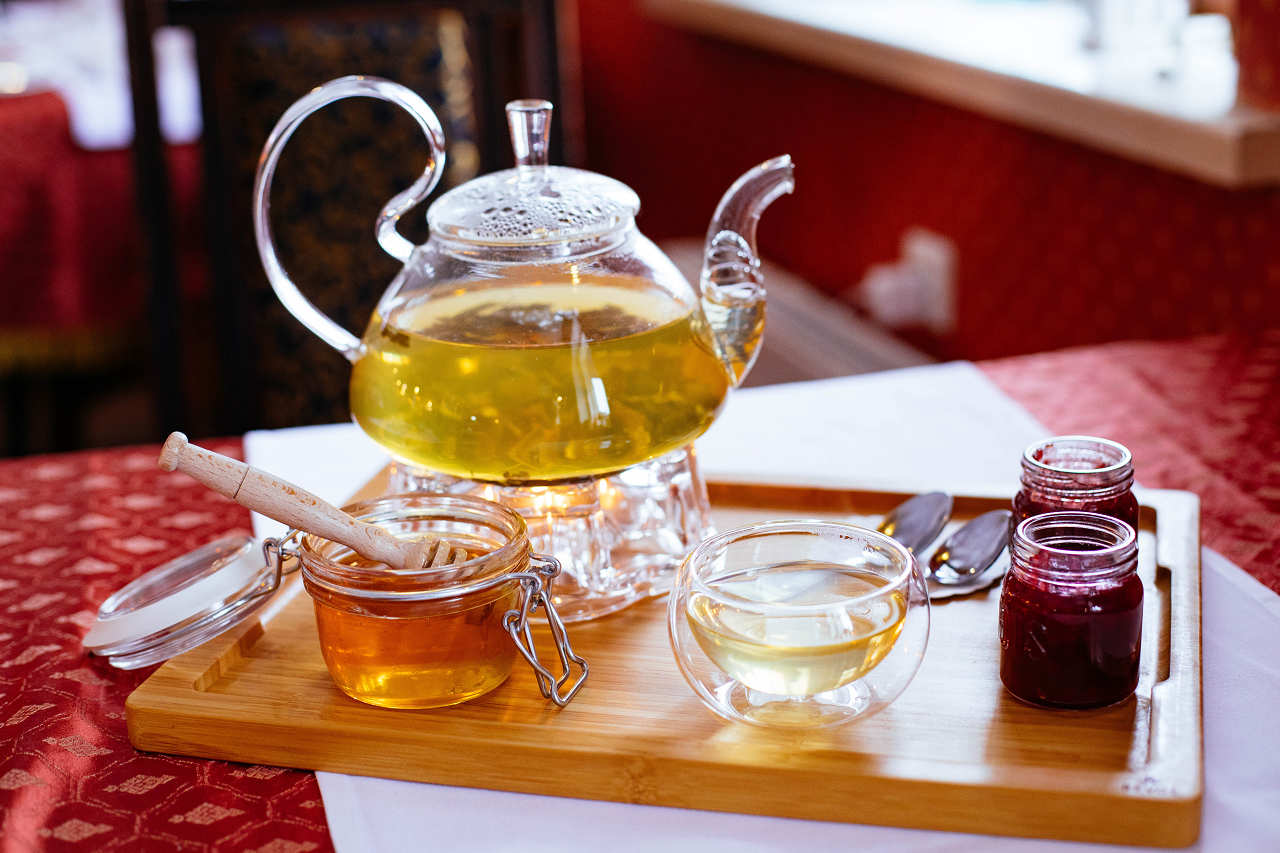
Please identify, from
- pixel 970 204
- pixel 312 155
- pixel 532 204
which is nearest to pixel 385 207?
pixel 532 204

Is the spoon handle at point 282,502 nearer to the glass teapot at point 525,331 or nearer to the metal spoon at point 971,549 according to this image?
the glass teapot at point 525,331

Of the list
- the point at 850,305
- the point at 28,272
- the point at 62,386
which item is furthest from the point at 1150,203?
the point at 62,386

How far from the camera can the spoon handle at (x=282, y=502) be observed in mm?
549

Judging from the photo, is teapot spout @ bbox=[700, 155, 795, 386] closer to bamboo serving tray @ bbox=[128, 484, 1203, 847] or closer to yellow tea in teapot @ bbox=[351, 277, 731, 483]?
yellow tea in teapot @ bbox=[351, 277, 731, 483]

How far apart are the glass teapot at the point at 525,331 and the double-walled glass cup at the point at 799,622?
0.32 ft

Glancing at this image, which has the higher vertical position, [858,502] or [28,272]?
[858,502]

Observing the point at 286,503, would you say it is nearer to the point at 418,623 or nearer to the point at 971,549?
the point at 418,623

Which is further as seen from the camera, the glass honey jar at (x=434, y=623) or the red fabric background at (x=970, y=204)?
the red fabric background at (x=970, y=204)

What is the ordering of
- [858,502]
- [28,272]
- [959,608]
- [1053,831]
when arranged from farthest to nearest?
1. [28,272]
2. [858,502]
3. [959,608]
4. [1053,831]

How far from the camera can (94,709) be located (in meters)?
0.63

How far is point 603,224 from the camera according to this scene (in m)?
0.69

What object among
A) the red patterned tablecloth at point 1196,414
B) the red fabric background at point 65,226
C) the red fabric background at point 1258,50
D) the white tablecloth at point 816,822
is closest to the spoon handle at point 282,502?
the white tablecloth at point 816,822

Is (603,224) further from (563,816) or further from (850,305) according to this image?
(850,305)

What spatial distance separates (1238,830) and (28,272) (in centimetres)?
240
